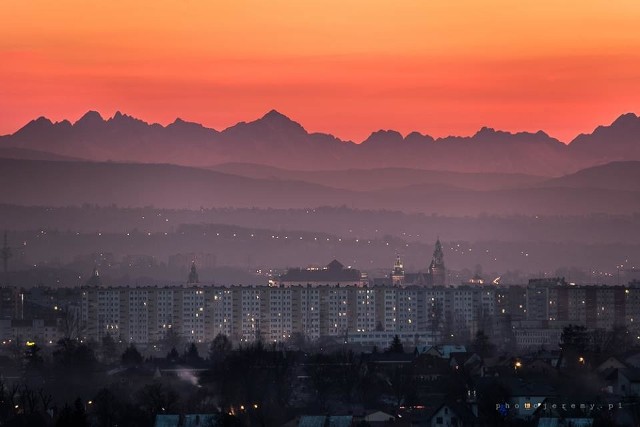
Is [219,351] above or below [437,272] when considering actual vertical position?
below

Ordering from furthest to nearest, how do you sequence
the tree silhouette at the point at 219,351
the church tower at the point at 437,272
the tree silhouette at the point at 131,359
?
the church tower at the point at 437,272 → the tree silhouette at the point at 219,351 → the tree silhouette at the point at 131,359

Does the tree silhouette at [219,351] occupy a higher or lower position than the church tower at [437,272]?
lower

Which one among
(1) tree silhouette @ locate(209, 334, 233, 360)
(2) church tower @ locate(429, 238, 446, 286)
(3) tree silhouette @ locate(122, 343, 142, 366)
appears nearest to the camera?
(3) tree silhouette @ locate(122, 343, 142, 366)

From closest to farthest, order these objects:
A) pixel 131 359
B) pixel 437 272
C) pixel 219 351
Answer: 1. pixel 131 359
2. pixel 219 351
3. pixel 437 272

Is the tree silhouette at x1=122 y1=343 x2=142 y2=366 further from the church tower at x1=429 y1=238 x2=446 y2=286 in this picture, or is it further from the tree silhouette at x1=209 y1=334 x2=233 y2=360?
the church tower at x1=429 y1=238 x2=446 y2=286

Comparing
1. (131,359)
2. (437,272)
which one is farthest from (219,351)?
(437,272)

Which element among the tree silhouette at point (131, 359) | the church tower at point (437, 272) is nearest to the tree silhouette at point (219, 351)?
the tree silhouette at point (131, 359)

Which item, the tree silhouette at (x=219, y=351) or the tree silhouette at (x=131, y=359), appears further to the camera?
the tree silhouette at (x=219, y=351)

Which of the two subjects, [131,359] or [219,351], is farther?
[219,351]

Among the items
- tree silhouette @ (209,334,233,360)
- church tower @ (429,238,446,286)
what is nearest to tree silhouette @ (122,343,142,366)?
tree silhouette @ (209,334,233,360)

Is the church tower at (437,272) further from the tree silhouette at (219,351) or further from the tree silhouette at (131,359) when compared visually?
the tree silhouette at (131,359)

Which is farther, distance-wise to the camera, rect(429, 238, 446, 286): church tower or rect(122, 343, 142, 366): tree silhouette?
rect(429, 238, 446, 286): church tower

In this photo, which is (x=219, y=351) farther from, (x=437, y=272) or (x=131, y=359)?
(x=437, y=272)

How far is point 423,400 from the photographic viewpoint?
6003 cm
